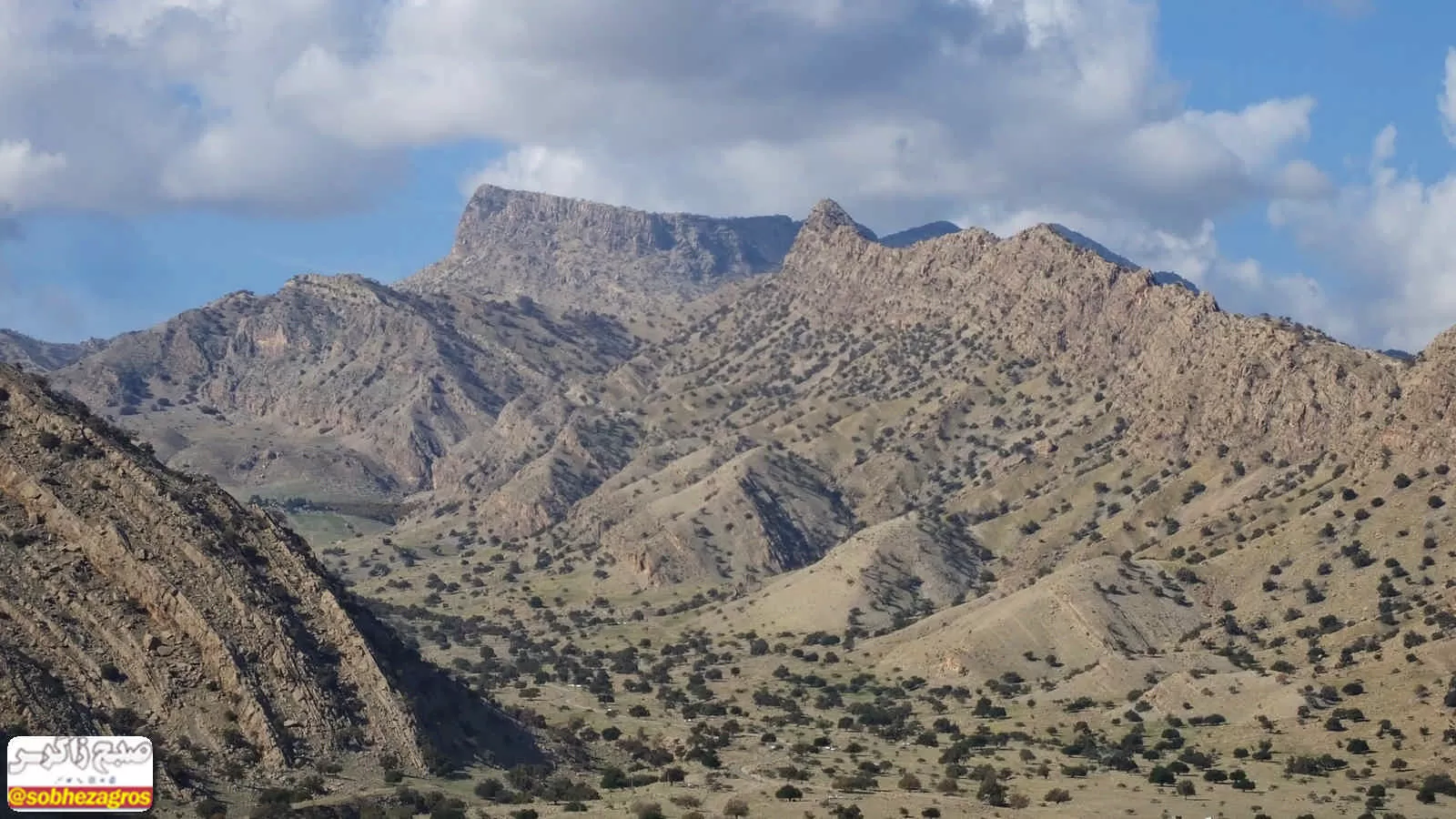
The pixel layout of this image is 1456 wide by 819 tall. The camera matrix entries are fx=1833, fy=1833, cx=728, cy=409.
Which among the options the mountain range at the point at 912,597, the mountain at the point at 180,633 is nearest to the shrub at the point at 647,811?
the mountain range at the point at 912,597

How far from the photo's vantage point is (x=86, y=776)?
48875mm

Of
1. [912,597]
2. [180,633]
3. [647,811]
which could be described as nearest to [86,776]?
[180,633]

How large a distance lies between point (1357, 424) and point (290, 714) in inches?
4247

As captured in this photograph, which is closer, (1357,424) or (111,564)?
(111,564)

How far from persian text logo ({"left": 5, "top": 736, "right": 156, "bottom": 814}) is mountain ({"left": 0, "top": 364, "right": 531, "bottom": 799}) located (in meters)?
15.0

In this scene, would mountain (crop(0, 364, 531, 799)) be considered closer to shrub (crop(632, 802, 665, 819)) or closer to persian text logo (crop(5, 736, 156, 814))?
shrub (crop(632, 802, 665, 819))

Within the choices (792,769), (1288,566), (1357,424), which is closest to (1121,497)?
(1357,424)

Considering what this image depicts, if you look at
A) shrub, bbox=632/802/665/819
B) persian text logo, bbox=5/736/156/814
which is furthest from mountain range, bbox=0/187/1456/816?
persian text logo, bbox=5/736/156/814

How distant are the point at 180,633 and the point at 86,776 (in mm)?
27437

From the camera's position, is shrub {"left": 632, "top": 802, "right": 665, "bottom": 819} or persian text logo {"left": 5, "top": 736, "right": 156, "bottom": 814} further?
shrub {"left": 632, "top": 802, "right": 665, "bottom": 819}

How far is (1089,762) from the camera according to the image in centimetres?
9681

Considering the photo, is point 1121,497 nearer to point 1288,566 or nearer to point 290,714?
point 1288,566

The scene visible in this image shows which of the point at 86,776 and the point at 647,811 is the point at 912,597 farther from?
the point at 86,776

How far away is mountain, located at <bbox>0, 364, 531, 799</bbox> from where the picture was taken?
7088 centimetres
